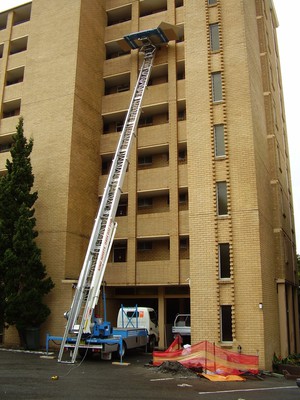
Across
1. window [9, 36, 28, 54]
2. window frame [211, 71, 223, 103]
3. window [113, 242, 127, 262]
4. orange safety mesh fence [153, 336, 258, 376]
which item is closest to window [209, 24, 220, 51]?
window frame [211, 71, 223, 103]

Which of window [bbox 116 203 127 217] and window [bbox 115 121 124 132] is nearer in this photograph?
window [bbox 116 203 127 217]

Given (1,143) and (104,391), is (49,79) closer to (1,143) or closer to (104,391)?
(1,143)

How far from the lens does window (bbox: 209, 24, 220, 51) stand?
2250 cm

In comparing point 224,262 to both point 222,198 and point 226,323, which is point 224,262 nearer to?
point 226,323

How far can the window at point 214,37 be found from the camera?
22.5 m

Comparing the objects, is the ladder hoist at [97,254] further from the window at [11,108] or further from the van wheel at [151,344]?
the window at [11,108]

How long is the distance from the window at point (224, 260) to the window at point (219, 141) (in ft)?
14.4

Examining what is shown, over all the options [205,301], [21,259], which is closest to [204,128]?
[205,301]

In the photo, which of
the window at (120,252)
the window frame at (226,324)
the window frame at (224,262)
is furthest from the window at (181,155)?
the window frame at (226,324)

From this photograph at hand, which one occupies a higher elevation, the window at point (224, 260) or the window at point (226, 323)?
the window at point (224, 260)

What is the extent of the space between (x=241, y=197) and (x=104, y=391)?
11.0 m

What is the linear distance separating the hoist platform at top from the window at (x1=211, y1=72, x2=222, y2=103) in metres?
6.42

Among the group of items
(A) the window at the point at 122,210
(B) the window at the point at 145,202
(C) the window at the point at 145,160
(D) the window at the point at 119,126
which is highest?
(D) the window at the point at 119,126

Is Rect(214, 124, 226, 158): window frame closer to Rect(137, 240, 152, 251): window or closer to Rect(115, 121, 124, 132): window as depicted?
Rect(137, 240, 152, 251): window
